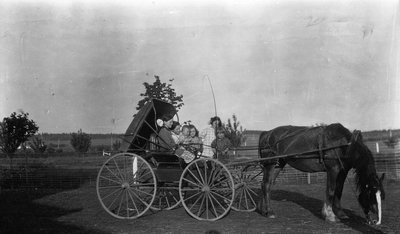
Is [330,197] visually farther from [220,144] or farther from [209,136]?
[209,136]

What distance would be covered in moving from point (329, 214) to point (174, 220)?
9.02ft

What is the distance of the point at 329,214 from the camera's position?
22.7 feet

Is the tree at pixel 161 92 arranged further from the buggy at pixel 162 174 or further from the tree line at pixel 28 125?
the buggy at pixel 162 174

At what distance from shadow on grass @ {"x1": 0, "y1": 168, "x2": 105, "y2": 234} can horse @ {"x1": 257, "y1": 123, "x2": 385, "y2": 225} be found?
3667 millimetres

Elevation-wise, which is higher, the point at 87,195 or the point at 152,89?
the point at 152,89

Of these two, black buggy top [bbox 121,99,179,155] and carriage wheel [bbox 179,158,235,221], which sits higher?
black buggy top [bbox 121,99,179,155]

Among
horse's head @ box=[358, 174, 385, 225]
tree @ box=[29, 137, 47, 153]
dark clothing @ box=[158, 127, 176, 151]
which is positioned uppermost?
dark clothing @ box=[158, 127, 176, 151]

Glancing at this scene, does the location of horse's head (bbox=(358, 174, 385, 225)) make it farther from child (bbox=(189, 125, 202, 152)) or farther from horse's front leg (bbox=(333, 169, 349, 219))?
child (bbox=(189, 125, 202, 152))

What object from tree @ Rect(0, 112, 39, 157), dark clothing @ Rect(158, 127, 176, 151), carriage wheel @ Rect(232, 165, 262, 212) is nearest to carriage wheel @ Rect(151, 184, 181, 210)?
dark clothing @ Rect(158, 127, 176, 151)

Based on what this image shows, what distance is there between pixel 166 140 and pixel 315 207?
372 cm

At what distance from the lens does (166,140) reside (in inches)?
305

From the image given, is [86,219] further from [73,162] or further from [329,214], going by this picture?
[73,162]

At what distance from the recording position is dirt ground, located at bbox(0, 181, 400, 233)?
20.9 ft

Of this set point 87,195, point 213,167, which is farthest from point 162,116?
point 87,195
